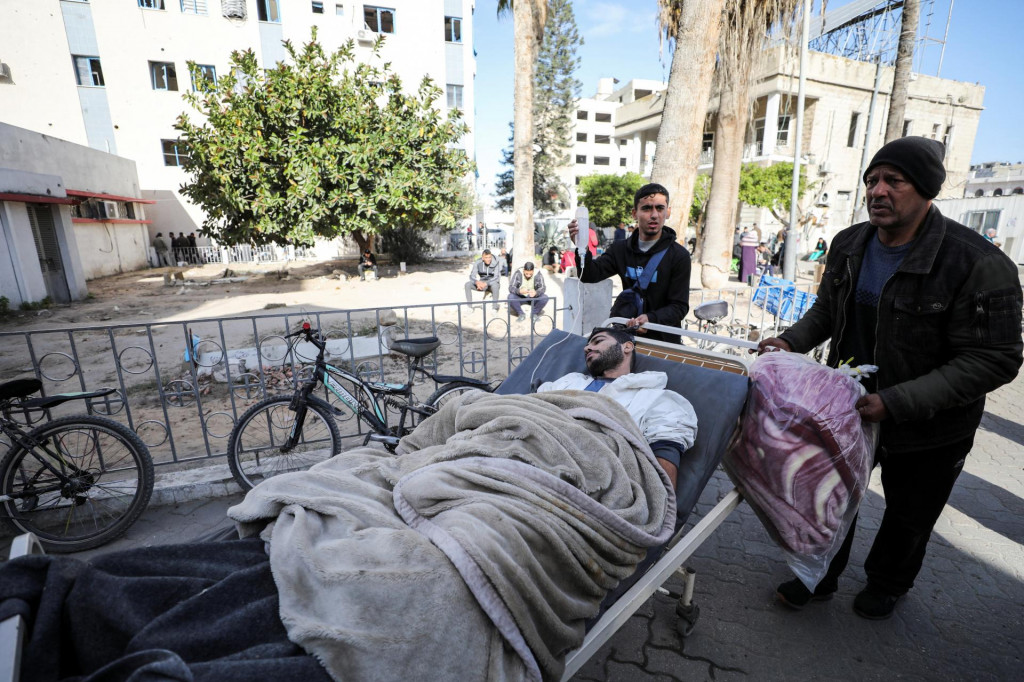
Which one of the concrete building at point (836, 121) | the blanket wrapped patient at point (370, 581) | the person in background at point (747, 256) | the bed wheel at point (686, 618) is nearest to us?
the blanket wrapped patient at point (370, 581)

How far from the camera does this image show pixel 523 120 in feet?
39.5

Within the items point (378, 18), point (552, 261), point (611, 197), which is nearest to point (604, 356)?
point (552, 261)

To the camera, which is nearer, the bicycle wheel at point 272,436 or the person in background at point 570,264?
the bicycle wheel at point 272,436

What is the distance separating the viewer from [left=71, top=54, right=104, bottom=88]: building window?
21094mm

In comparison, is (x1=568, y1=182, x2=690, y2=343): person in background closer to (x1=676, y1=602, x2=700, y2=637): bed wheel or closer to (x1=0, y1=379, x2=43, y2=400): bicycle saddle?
(x1=676, y1=602, x2=700, y2=637): bed wheel

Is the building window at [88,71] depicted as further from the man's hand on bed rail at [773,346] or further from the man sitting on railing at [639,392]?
the man's hand on bed rail at [773,346]

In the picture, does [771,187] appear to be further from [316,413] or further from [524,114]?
[316,413]

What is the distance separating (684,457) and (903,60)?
13955mm

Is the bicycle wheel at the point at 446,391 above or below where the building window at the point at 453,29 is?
below

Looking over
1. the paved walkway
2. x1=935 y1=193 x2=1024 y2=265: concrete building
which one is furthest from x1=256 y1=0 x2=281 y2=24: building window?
x1=935 y1=193 x2=1024 y2=265: concrete building

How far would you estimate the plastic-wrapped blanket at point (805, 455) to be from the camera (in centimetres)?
202

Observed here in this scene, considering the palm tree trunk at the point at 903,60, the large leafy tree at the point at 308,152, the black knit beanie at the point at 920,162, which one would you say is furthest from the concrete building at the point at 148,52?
Result: the black knit beanie at the point at 920,162

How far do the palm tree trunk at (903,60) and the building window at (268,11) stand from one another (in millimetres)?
24260

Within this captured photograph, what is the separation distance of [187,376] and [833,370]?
23.2ft
